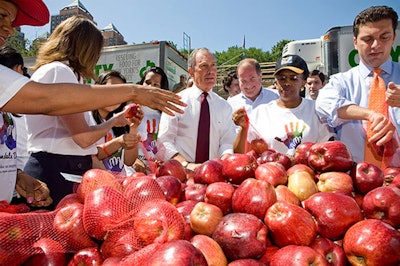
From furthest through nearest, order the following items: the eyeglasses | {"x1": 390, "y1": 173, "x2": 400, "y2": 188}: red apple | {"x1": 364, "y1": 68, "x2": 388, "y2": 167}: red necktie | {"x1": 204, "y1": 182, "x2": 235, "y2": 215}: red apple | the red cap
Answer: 1. the eyeglasses
2. {"x1": 364, "y1": 68, "x2": 388, "y2": 167}: red necktie
3. the red cap
4. {"x1": 390, "y1": 173, "x2": 400, "y2": 188}: red apple
5. {"x1": 204, "y1": 182, "x2": 235, "y2": 215}: red apple

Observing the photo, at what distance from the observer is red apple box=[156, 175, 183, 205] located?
1771 millimetres

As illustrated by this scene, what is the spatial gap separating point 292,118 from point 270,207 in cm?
212

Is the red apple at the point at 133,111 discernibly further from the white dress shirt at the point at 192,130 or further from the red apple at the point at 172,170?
the white dress shirt at the point at 192,130

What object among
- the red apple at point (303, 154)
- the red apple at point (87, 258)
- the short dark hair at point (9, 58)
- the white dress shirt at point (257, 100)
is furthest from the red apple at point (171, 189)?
the white dress shirt at point (257, 100)

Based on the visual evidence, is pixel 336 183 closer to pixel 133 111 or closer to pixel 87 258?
pixel 87 258

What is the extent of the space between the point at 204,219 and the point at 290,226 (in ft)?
1.19

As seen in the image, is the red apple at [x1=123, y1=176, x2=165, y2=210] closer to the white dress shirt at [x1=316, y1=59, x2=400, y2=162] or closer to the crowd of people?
the crowd of people

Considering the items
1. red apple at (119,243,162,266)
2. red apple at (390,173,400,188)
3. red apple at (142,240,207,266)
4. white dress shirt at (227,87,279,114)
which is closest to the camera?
red apple at (142,240,207,266)

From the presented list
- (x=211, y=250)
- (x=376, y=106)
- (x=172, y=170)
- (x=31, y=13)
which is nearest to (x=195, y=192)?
(x=172, y=170)

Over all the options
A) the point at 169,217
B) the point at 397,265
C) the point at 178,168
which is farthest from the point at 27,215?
the point at 397,265

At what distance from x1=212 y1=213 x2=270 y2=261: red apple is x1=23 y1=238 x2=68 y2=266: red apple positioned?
0.61 meters

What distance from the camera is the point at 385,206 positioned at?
142 centimetres

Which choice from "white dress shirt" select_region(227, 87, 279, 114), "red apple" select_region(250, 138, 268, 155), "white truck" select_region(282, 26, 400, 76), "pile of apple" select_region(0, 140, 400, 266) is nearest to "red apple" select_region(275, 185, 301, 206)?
"pile of apple" select_region(0, 140, 400, 266)

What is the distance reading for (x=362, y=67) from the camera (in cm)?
297
